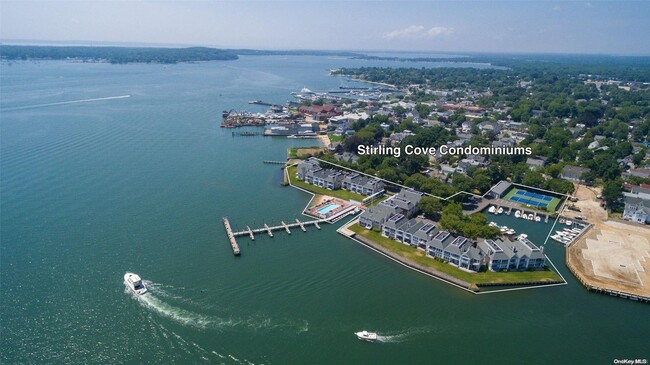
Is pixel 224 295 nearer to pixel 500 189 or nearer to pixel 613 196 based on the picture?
pixel 500 189

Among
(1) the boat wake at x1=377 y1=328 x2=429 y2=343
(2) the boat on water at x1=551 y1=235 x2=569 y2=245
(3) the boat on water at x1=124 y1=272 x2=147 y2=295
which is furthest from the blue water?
(2) the boat on water at x1=551 y1=235 x2=569 y2=245

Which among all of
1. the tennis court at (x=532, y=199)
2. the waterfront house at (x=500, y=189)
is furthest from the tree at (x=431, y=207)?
the tennis court at (x=532, y=199)

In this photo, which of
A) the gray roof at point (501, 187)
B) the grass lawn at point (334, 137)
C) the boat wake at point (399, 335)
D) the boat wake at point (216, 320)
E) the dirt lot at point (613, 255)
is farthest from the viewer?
the grass lawn at point (334, 137)

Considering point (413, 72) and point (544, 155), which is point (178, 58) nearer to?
point (413, 72)

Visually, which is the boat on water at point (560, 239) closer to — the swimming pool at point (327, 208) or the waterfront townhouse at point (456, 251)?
the waterfront townhouse at point (456, 251)

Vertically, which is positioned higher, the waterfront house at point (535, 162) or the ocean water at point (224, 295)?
the waterfront house at point (535, 162)

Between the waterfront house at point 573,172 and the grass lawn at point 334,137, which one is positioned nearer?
the waterfront house at point 573,172
